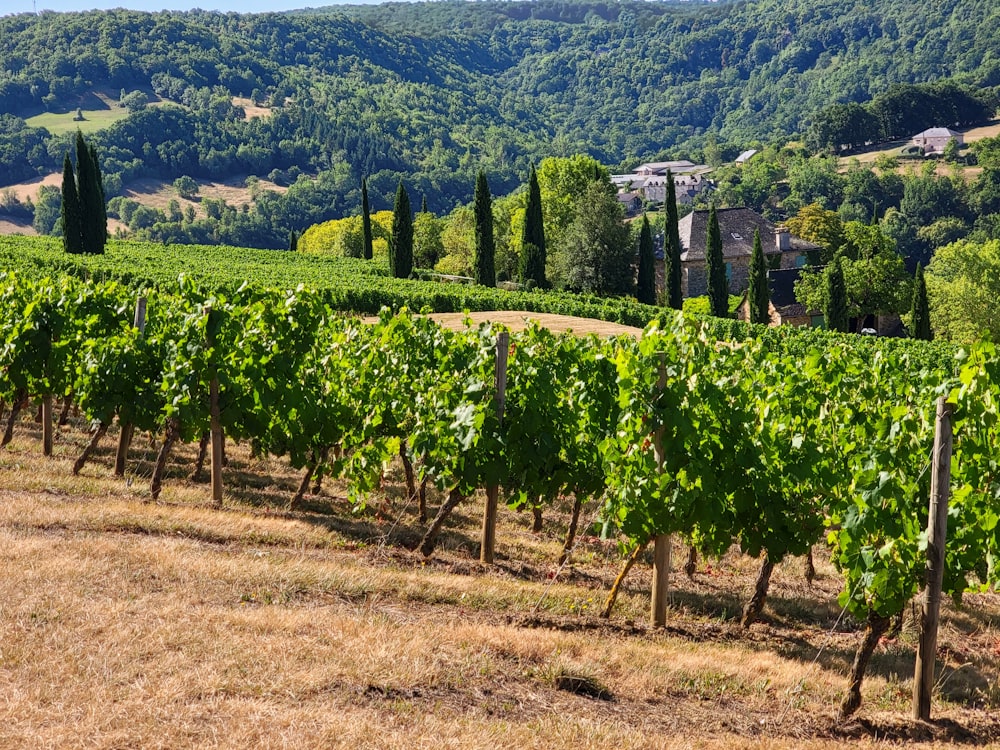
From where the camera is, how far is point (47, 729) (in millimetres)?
5707

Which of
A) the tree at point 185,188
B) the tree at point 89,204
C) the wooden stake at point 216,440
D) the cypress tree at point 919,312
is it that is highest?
the tree at point 185,188

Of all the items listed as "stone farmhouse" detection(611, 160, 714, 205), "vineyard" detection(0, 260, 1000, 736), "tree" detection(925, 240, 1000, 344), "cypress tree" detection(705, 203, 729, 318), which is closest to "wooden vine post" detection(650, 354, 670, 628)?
"vineyard" detection(0, 260, 1000, 736)

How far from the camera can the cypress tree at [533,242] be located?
58.0 metres

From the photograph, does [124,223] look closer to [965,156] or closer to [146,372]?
[965,156]

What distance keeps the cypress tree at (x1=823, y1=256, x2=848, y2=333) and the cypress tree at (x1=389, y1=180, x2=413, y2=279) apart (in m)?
24.5

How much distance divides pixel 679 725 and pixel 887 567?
1926mm

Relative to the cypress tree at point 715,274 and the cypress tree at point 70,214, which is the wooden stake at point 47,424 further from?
the cypress tree at point 715,274

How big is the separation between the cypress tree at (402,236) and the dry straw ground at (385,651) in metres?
44.7

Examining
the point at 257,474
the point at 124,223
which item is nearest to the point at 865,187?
the point at 124,223

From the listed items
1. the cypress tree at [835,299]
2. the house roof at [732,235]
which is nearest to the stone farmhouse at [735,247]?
the house roof at [732,235]

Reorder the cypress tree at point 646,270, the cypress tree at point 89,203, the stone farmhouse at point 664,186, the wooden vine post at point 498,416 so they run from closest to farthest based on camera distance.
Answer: the wooden vine post at point 498,416
the cypress tree at point 89,203
the cypress tree at point 646,270
the stone farmhouse at point 664,186

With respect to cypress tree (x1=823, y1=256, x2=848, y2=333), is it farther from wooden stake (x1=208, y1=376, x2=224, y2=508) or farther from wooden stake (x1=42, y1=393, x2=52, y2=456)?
wooden stake (x1=208, y1=376, x2=224, y2=508)

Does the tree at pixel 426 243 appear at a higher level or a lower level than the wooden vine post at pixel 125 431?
higher

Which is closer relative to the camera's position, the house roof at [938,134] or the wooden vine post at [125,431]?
the wooden vine post at [125,431]
